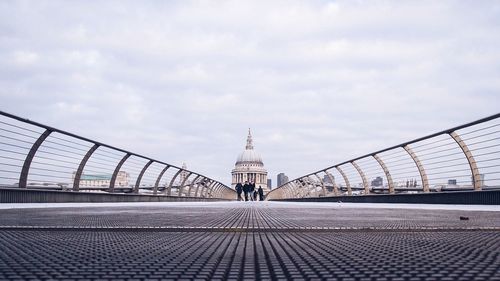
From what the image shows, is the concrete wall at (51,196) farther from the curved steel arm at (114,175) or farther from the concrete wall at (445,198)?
the concrete wall at (445,198)

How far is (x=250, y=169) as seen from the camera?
541ft

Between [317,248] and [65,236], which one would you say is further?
[65,236]

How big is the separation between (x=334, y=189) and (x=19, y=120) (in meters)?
10.7

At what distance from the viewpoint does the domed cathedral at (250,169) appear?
159250mm

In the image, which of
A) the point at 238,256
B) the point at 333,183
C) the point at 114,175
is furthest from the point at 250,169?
the point at 238,256

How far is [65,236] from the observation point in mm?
2943

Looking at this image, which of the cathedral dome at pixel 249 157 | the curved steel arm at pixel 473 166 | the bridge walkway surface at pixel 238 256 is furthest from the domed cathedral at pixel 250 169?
the bridge walkway surface at pixel 238 256

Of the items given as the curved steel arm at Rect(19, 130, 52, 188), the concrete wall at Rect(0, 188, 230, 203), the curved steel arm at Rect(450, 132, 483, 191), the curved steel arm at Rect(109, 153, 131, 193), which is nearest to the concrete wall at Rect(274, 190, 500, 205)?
the curved steel arm at Rect(450, 132, 483, 191)

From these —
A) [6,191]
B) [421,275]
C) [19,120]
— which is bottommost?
[421,275]

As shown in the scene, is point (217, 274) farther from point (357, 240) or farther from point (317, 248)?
point (357, 240)

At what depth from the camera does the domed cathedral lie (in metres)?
159

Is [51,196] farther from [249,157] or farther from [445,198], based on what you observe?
[249,157]

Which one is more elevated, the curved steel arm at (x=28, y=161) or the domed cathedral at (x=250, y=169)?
the domed cathedral at (x=250, y=169)

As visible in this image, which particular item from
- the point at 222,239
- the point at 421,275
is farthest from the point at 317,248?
the point at 421,275
